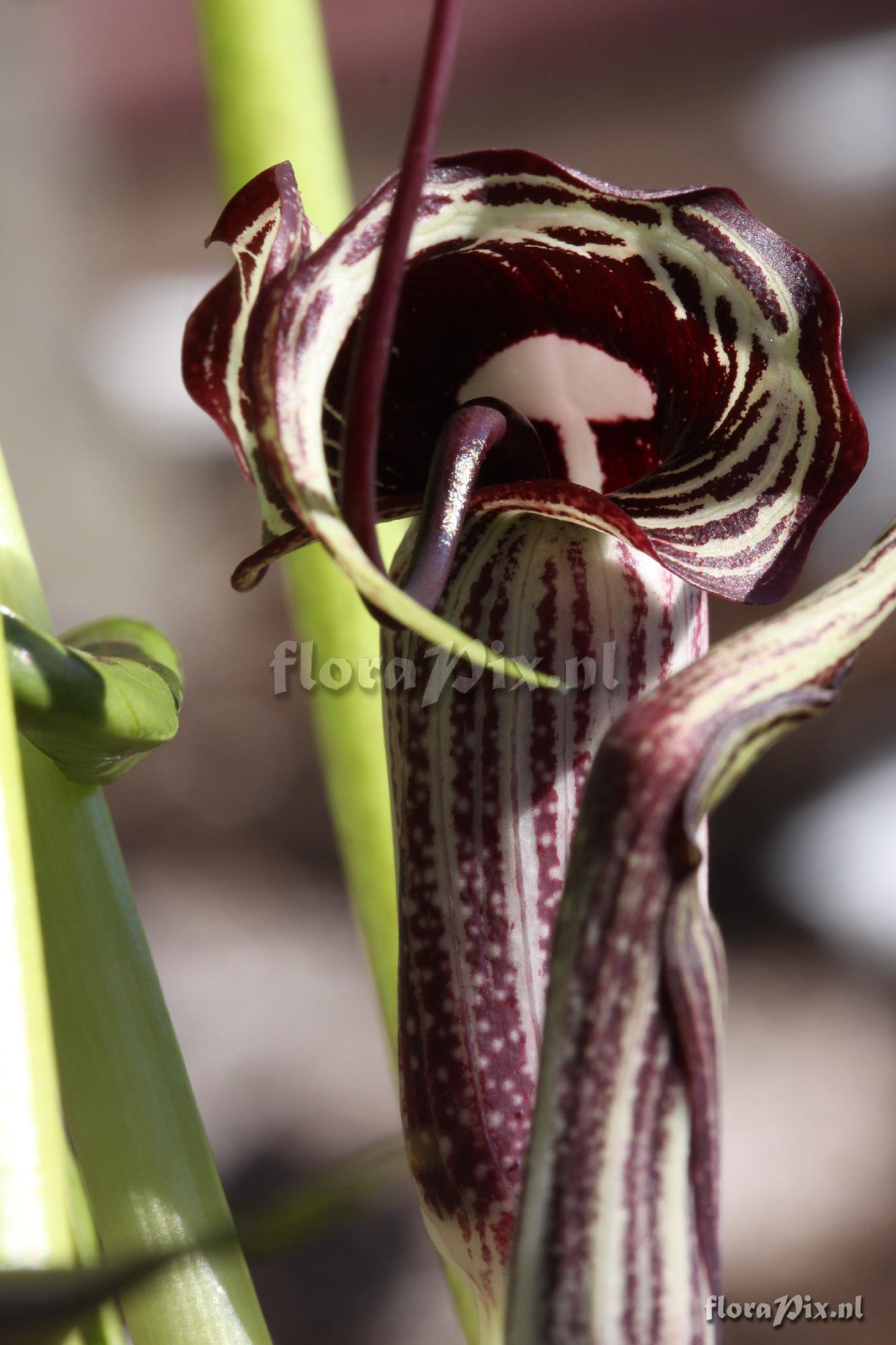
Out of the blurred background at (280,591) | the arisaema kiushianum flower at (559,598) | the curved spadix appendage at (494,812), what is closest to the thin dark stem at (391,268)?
the arisaema kiushianum flower at (559,598)

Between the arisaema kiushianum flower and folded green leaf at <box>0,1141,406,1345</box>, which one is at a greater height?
the arisaema kiushianum flower

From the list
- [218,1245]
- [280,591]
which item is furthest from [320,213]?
[280,591]

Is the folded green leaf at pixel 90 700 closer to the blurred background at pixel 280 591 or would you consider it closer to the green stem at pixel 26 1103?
the green stem at pixel 26 1103

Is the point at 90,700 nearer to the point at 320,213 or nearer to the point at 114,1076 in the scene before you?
the point at 114,1076

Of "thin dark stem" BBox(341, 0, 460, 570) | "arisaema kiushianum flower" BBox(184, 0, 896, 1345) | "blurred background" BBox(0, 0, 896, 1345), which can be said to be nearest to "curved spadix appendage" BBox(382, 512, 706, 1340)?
"arisaema kiushianum flower" BBox(184, 0, 896, 1345)

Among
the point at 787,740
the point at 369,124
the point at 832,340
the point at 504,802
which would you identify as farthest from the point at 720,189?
the point at 369,124

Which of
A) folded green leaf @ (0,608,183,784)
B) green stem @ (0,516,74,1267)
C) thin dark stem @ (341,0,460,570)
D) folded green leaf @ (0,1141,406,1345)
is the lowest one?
folded green leaf @ (0,1141,406,1345)

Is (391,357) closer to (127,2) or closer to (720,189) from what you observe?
(720,189)

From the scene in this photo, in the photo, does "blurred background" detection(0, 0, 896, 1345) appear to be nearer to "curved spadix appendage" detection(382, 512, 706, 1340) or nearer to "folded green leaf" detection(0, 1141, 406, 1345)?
"curved spadix appendage" detection(382, 512, 706, 1340)
